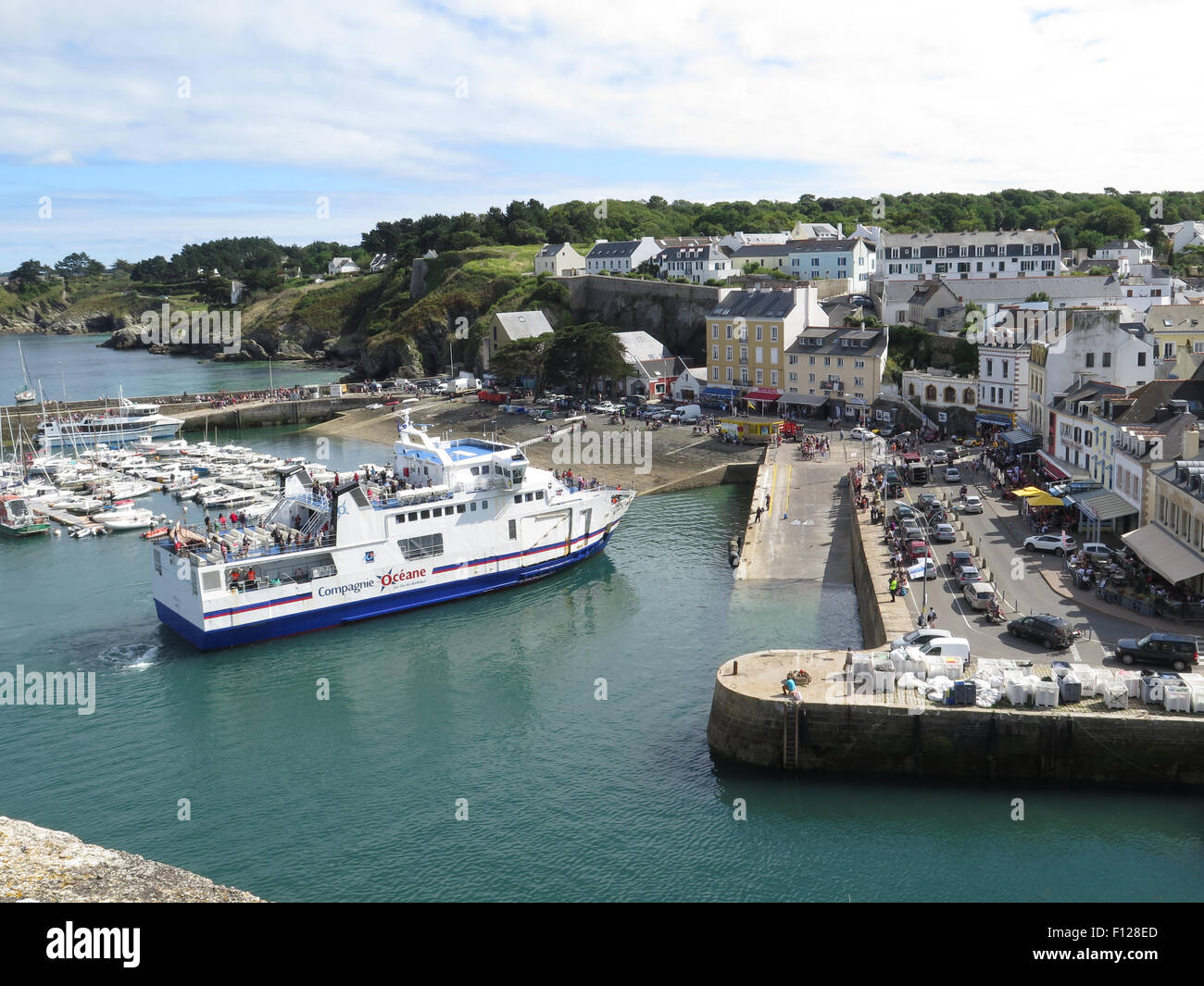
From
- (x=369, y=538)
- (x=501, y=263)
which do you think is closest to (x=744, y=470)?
(x=369, y=538)

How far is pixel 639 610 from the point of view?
1533 inches

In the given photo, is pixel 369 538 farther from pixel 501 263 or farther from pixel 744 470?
pixel 501 263

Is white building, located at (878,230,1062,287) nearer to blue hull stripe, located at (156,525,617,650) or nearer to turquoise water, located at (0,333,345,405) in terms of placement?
blue hull stripe, located at (156,525,617,650)

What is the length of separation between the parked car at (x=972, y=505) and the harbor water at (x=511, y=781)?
316 inches

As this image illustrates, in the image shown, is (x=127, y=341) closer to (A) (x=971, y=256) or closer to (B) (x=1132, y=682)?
(A) (x=971, y=256)

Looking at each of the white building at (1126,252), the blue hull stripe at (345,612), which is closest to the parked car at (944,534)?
the blue hull stripe at (345,612)

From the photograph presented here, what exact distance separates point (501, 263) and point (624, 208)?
87.2ft

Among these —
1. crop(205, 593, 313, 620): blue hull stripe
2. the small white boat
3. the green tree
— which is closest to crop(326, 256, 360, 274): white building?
the green tree

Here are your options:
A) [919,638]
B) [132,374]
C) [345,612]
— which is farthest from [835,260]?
[132,374]

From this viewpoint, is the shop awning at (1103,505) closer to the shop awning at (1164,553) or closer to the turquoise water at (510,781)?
the shop awning at (1164,553)

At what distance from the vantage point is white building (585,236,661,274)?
10400 centimetres

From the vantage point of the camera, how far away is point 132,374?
5039 inches

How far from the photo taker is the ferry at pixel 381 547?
36344 millimetres

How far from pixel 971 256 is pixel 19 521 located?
6921 cm
